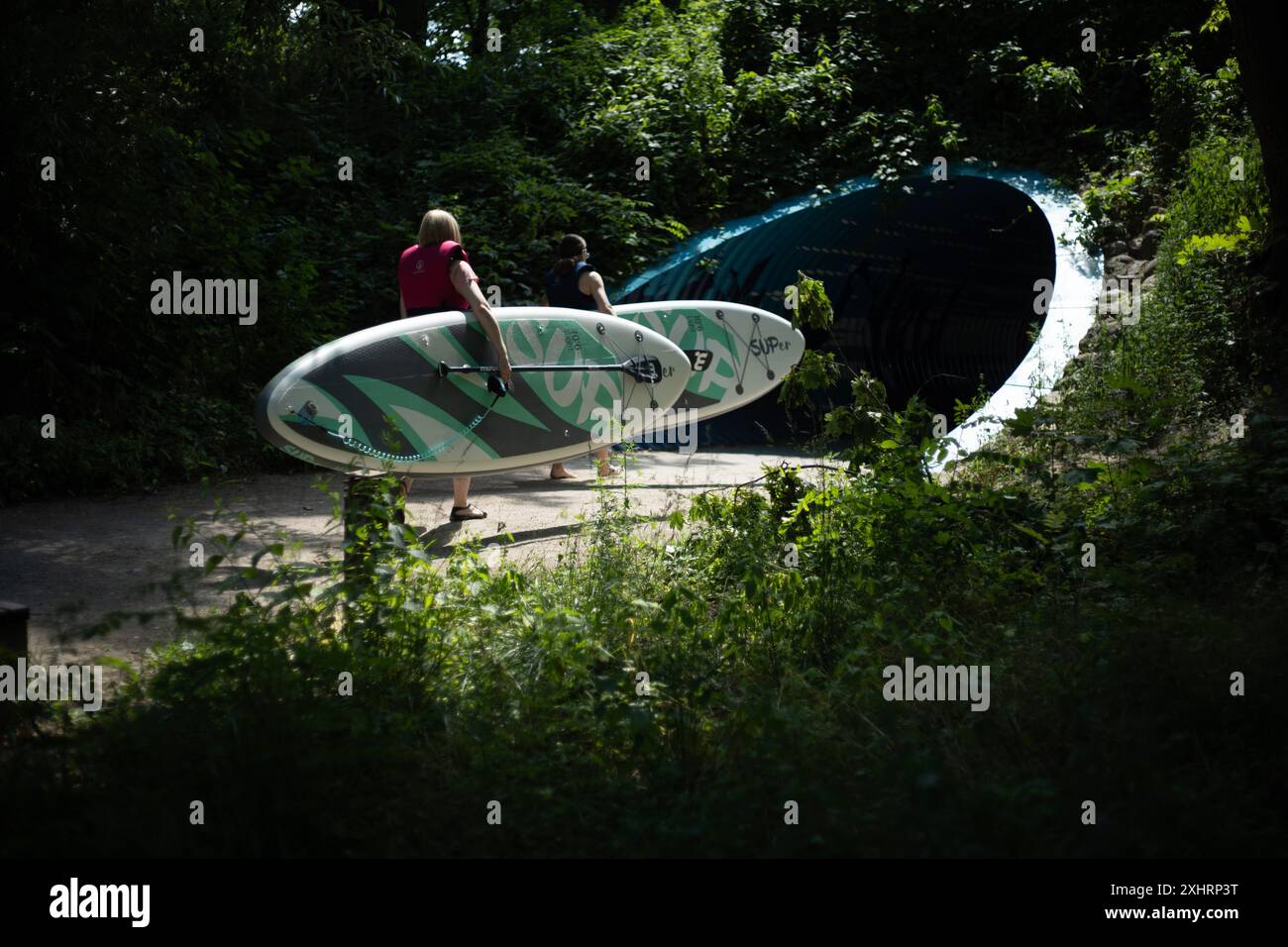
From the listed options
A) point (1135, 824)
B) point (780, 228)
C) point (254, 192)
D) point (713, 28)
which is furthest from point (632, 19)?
point (1135, 824)

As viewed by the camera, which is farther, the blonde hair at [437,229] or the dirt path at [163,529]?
the blonde hair at [437,229]

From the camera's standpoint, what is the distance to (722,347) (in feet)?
37.2

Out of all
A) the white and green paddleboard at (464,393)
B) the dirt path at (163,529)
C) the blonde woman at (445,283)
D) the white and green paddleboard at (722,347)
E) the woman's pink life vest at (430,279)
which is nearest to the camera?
the dirt path at (163,529)

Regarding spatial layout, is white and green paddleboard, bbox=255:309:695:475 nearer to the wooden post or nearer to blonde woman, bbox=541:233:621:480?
blonde woman, bbox=541:233:621:480

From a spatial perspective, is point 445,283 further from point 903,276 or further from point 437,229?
point 903,276

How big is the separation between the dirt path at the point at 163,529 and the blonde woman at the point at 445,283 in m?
0.66

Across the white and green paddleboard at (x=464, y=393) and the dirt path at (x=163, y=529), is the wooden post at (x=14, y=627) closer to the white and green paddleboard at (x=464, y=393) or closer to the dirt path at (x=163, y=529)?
the dirt path at (x=163, y=529)

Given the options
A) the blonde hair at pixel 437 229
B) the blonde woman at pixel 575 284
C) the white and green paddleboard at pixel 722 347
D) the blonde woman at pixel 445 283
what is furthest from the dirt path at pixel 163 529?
the blonde hair at pixel 437 229

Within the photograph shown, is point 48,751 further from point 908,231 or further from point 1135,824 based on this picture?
point 908,231

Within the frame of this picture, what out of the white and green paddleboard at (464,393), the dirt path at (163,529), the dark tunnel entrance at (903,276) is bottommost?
the dirt path at (163,529)

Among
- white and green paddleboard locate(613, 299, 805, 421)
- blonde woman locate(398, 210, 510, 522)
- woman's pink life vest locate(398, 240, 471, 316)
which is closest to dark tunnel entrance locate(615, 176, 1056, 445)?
white and green paddleboard locate(613, 299, 805, 421)

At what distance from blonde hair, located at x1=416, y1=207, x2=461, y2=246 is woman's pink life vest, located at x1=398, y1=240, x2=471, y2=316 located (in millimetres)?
32

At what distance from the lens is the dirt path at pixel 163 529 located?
5109 mm

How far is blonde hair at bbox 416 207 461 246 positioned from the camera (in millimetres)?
7102
